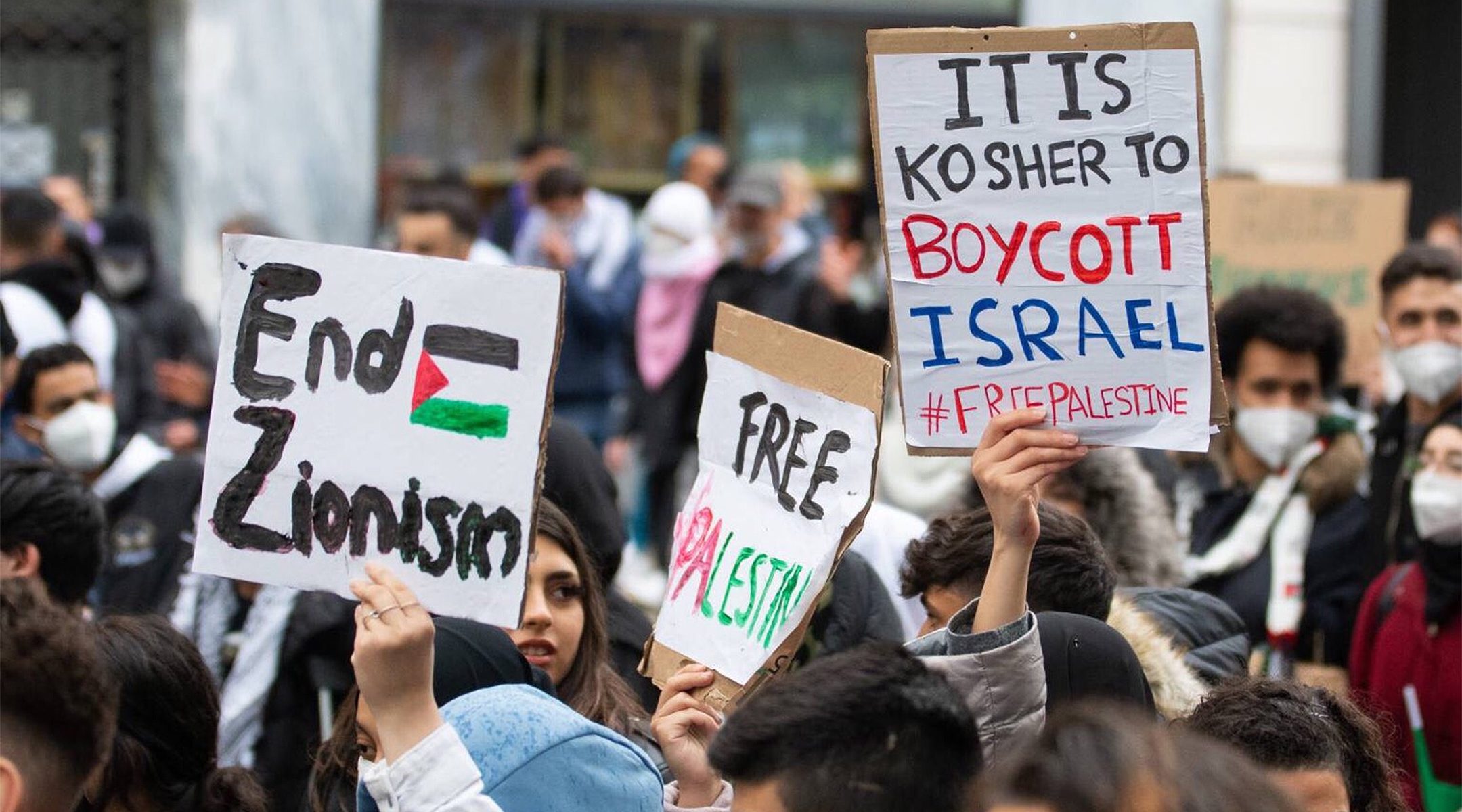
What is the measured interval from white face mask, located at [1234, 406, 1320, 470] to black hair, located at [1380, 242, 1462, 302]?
24.8 inches

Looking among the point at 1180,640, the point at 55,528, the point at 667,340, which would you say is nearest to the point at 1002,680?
the point at 1180,640

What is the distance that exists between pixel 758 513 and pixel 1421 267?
3599 mm

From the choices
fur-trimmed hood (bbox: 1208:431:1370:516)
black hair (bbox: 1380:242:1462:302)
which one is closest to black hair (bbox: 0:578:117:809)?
fur-trimmed hood (bbox: 1208:431:1370:516)

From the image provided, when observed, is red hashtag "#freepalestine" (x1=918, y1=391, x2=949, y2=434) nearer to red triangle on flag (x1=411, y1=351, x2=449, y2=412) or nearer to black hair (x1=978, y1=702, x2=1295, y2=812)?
red triangle on flag (x1=411, y1=351, x2=449, y2=412)

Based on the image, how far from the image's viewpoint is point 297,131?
1168 centimetres

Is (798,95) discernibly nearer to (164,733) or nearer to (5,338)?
(5,338)

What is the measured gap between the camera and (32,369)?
6594 millimetres

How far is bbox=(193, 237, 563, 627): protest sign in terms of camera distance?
347 cm

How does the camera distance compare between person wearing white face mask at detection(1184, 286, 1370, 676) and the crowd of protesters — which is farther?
person wearing white face mask at detection(1184, 286, 1370, 676)

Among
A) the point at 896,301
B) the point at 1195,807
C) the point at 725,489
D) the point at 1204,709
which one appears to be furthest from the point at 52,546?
the point at 1195,807

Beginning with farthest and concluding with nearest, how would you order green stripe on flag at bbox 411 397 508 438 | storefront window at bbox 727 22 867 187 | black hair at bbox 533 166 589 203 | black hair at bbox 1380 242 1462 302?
storefront window at bbox 727 22 867 187, black hair at bbox 533 166 589 203, black hair at bbox 1380 242 1462 302, green stripe on flag at bbox 411 397 508 438


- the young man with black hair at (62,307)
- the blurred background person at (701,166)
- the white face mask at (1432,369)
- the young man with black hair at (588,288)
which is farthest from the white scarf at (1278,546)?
the blurred background person at (701,166)

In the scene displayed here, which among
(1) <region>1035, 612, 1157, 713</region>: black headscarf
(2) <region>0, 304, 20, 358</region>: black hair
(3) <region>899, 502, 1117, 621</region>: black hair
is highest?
(2) <region>0, 304, 20, 358</region>: black hair

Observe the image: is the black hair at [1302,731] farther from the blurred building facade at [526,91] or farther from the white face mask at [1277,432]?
the blurred building facade at [526,91]
